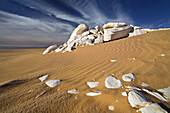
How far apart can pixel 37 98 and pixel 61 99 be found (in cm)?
39

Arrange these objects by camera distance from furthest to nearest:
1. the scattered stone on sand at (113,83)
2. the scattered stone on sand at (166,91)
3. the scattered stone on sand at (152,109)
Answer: the scattered stone on sand at (113,83), the scattered stone on sand at (166,91), the scattered stone on sand at (152,109)

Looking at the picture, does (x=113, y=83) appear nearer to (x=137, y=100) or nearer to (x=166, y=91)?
(x=137, y=100)

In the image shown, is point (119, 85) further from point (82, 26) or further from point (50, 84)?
point (82, 26)

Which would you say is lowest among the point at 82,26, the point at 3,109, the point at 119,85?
the point at 3,109

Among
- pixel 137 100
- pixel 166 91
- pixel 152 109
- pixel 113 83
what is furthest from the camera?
pixel 113 83

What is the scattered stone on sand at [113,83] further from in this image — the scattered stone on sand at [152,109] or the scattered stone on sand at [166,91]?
the scattered stone on sand at [166,91]

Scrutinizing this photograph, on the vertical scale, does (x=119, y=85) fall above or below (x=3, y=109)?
above

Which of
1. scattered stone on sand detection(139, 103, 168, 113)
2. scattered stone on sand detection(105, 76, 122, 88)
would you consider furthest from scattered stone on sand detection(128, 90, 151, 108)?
scattered stone on sand detection(105, 76, 122, 88)

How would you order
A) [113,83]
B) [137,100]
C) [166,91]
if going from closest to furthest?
[137,100] < [166,91] < [113,83]

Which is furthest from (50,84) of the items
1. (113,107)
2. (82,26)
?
(82,26)

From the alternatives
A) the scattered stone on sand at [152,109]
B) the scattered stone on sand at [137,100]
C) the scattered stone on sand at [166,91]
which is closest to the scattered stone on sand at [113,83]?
the scattered stone on sand at [137,100]

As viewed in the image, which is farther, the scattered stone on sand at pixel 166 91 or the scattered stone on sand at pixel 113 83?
the scattered stone on sand at pixel 113 83

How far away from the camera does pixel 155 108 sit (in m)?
0.76

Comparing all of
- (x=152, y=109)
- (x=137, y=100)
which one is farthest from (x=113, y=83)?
(x=152, y=109)
